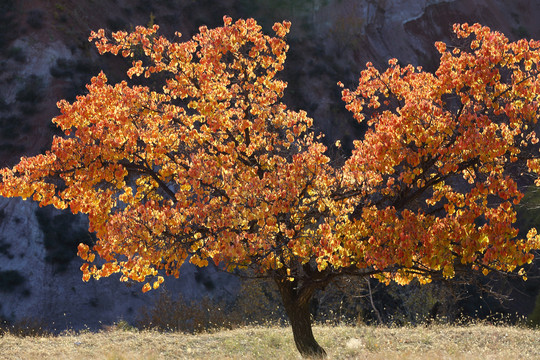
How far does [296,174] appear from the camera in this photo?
9.70 metres

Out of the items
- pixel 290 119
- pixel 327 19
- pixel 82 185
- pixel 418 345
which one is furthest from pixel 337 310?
pixel 327 19

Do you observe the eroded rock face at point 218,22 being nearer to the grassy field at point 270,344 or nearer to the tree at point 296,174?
the grassy field at point 270,344

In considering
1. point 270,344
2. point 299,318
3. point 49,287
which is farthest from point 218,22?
point 299,318

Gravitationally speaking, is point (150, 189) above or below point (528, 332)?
above

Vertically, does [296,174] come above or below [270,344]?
above

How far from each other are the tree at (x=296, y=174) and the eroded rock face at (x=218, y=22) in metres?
14.6

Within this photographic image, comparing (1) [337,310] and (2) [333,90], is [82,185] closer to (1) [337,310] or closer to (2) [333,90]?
(1) [337,310]

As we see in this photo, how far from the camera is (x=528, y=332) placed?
16.5 meters

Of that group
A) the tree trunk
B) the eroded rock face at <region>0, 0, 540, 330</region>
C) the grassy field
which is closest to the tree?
the tree trunk

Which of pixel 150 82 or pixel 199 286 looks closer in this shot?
pixel 199 286

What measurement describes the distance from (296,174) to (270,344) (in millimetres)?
7007

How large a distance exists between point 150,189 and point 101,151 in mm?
2240

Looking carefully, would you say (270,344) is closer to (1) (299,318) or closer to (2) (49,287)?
(1) (299,318)

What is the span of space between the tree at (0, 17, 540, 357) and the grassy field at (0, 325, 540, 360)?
252cm
